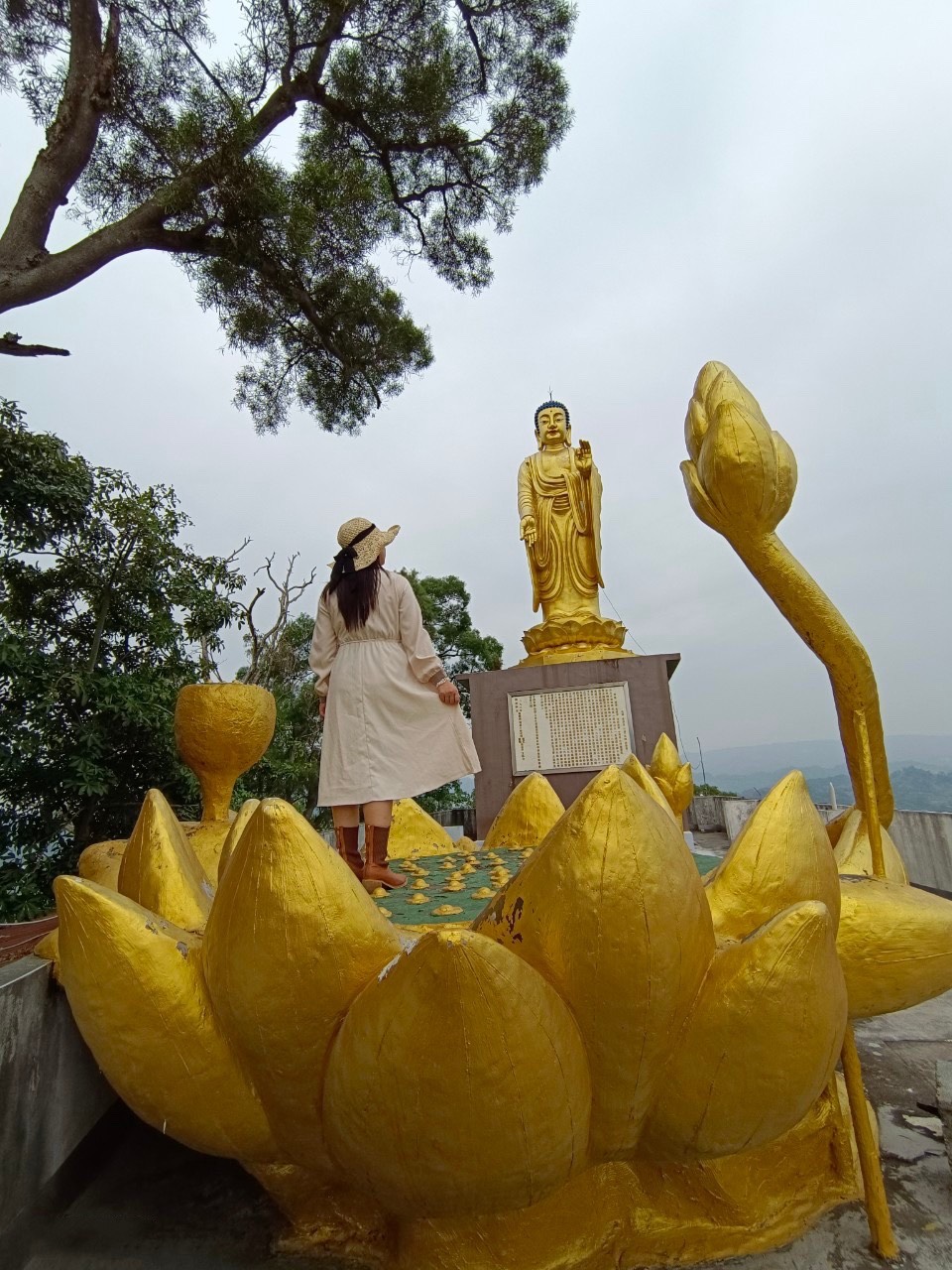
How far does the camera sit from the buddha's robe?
25.1 feet

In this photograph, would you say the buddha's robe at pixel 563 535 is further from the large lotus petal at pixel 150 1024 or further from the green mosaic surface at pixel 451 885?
the large lotus petal at pixel 150 1024

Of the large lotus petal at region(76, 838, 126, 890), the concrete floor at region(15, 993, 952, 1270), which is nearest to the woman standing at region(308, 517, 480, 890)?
the large lotus petal at region(76, 838, 126, 890)

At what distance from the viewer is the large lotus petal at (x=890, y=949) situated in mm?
1197

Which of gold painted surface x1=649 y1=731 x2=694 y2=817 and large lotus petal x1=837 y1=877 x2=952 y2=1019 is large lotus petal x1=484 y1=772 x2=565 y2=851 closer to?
gold painted surface x1=649 y1=731 x2=694 y2=817

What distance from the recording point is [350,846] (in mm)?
2371

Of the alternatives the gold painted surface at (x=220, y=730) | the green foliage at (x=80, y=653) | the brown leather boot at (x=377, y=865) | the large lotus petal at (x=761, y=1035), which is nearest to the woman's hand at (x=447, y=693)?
the brown leather boot at (x=377, y=865)

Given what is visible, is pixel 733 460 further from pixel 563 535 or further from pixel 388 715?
pixel 563 535

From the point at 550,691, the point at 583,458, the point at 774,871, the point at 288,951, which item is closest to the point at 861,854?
the point at 774,871

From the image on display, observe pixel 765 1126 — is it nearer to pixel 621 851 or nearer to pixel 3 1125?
pixel 621 851

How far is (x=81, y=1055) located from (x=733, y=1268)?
129cm

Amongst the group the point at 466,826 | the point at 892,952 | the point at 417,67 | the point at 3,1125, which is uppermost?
the point at 417,67

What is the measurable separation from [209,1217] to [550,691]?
524 centimetres

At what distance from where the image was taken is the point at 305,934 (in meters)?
0.89

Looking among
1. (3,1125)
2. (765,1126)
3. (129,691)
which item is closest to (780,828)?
(765,1126)
